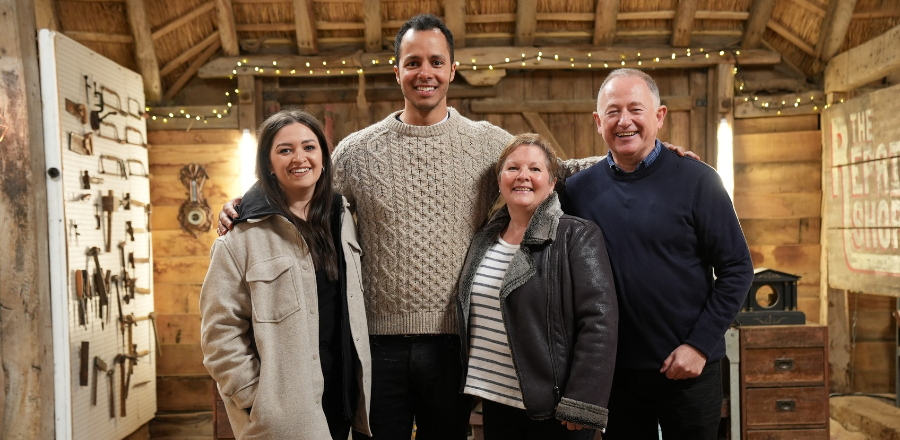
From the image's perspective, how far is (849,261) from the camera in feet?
14.1

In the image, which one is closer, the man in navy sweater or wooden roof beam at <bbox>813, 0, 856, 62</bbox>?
the man in navy sweater

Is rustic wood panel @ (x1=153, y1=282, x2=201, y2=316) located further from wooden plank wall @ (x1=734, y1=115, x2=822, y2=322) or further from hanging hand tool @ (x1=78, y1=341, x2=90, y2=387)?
wooden plank wall @ (x1=734, y1=115, x2=822, y2=322)

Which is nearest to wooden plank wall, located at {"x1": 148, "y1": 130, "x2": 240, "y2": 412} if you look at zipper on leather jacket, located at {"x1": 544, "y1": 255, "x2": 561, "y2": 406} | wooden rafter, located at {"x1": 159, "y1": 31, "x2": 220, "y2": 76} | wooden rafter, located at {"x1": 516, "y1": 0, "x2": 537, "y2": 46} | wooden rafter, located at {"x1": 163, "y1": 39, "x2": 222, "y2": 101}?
wooden rafter, located at {"x1": 163, "y1": 39, "x2": 222, "y2": 101}

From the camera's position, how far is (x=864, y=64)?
167 inches

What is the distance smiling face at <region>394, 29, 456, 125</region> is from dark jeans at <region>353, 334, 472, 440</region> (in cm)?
78

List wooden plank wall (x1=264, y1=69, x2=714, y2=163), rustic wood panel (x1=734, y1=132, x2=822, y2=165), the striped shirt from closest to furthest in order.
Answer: the striped shirt, rustic wood panel (x1=734, y1=132, x2=822, y2=165), wooden plank wall (x1=264, y1=69, x2=714, y2=163)

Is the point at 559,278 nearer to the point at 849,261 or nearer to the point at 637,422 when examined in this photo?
the point at 637,422

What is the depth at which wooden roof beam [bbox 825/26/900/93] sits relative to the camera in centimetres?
392

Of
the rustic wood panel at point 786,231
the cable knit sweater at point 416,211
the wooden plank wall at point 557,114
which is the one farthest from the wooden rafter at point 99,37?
the rustic wood panel at point 786,231

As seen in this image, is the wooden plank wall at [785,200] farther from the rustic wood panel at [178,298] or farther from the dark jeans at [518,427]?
the rustic wood panel at [178,298]

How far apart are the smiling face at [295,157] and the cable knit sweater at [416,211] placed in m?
0.26

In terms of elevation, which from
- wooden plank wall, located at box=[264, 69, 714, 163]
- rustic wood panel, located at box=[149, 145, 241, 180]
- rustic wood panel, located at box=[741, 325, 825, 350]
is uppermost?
wooden plank wall, located at box=[264, 69, 714, 163]

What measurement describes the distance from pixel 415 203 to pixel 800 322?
9.05 ft

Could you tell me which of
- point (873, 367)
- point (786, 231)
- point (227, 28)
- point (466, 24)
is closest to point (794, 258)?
point (786, 231)
